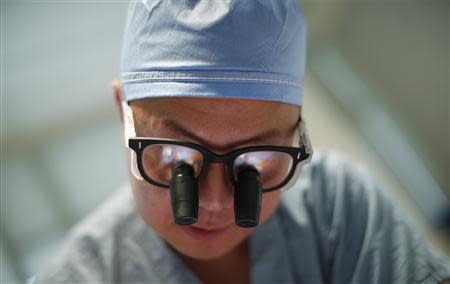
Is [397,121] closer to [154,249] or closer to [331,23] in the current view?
[331,23]

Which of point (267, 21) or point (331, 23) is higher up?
point (267, 21)

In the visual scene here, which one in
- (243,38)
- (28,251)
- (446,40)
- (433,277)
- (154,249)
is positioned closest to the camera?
(243,38)

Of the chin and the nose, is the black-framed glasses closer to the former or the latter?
the nose

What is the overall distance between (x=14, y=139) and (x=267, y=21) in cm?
110

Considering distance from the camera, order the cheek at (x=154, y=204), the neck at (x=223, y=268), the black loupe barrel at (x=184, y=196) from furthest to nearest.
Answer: the neck at (x=223, y=268) < the cheek at (x=154, y=204) < the black loupe barrel at (x=184, y=196)

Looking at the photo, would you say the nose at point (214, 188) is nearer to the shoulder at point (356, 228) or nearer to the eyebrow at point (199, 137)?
the eyebrow at point (199, 137)

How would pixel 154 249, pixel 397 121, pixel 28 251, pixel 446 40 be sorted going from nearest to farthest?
pixel 154 249 < pixel 446 40 < pixel 28 251 < pixel 397 121

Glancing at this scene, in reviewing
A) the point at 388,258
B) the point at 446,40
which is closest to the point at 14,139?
the point at 388,258

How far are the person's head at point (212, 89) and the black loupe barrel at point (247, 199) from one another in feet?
0.11

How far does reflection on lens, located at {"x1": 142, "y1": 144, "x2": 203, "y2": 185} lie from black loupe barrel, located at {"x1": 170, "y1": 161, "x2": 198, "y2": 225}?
0.09ft

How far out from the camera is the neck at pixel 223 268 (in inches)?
40.4

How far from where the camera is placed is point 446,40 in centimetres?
139

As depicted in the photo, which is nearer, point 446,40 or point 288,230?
point 288,230

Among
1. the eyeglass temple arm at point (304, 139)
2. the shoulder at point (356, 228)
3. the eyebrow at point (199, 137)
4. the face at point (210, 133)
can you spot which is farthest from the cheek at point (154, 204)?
the shoulder at point (356, 228)
